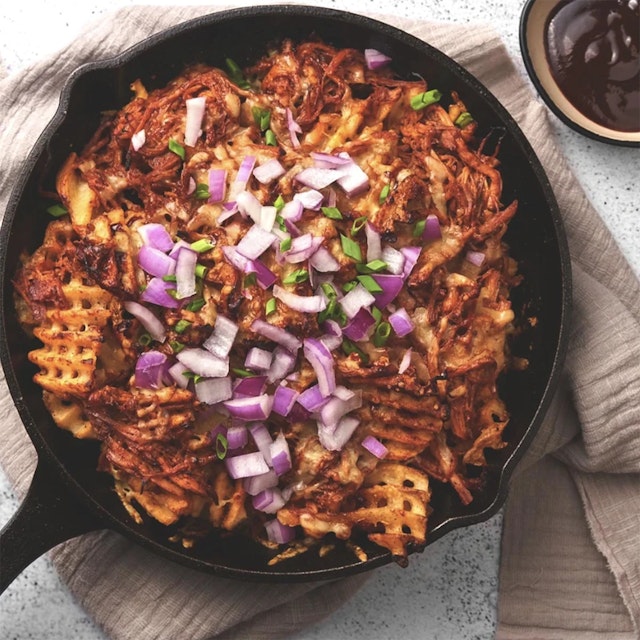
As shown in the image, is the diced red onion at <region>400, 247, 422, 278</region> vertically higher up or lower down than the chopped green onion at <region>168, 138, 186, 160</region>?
lower down

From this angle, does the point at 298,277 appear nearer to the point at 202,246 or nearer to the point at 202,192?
the point at 202,246

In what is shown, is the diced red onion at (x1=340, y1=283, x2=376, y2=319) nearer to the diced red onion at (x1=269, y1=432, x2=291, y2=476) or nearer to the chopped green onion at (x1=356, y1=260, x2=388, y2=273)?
the chopped green onion at (x1=356, y1=260, x2=388, y2=273)

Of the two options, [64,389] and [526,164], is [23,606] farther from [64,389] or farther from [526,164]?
[526,164]

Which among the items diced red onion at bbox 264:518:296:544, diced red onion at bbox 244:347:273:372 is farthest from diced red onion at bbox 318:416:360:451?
diced red onion at bbox 264:518:296:544

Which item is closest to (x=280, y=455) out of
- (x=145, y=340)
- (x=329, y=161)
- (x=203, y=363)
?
(x=203, y=363)

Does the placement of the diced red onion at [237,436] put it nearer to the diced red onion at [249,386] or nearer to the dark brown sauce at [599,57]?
the diced red onion at [249,386]

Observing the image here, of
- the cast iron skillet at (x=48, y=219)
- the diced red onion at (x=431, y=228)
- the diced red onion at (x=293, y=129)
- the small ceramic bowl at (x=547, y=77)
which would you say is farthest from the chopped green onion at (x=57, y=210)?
the small ceramic bowl at (x=547, y=77)
